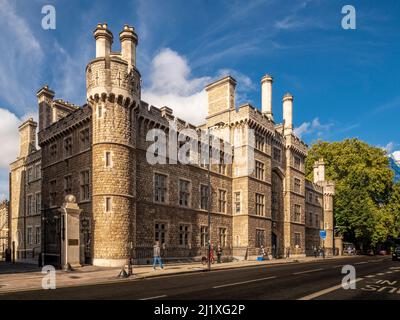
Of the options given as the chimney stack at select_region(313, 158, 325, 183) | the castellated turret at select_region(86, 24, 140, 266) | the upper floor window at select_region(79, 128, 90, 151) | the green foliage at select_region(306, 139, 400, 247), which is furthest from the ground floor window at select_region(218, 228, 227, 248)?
the green foliage at select_region(306, 139, 400, 247)

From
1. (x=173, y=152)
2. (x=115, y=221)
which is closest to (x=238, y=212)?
(x=173, y=152)

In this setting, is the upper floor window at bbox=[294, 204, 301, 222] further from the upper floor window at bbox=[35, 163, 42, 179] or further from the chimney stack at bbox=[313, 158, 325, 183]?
the upper floor window at bbox=[35, 163, 42, 179]

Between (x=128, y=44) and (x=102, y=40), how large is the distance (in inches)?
78.6

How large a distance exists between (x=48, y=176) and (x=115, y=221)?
11.6 m

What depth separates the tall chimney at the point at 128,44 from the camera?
2781 centimetres

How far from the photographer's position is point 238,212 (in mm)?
37656

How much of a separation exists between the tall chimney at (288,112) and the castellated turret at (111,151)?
2420cm

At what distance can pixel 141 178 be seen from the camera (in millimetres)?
28141

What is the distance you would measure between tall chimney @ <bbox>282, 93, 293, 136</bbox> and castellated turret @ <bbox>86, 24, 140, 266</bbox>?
24200 millimetres

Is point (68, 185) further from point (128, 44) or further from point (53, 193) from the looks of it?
point (128, 44)
